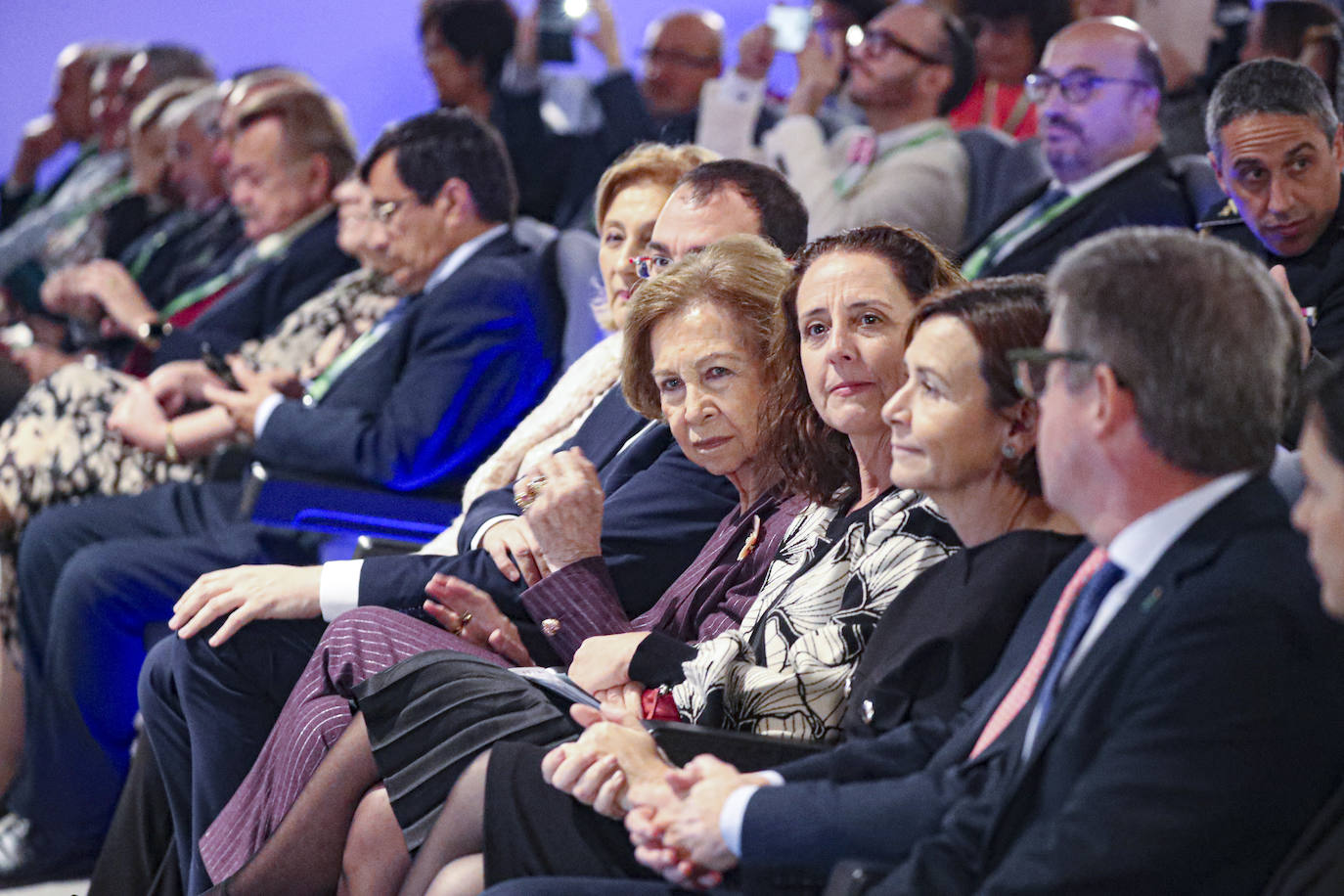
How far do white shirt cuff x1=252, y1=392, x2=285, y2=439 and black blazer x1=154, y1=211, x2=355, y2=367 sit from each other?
766 millimetres

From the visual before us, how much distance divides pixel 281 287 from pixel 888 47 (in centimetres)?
176

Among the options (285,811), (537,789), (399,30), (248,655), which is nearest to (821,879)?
(537,789)

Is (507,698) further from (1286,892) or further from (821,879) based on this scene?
(1286,892)

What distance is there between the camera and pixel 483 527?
2779mm

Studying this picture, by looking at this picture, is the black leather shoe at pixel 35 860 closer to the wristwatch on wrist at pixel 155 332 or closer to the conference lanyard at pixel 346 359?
the conference lanyard at pixel 346 359

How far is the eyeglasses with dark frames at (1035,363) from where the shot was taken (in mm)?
1509

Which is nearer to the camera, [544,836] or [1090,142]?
[544,836]

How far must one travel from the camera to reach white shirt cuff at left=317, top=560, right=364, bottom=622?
8.54 feet

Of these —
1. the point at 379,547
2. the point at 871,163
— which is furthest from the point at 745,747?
the point at 871,163

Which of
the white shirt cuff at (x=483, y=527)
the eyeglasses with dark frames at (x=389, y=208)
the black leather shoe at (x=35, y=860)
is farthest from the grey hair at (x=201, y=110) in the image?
the white shirt cuff at (x=483, y=527)

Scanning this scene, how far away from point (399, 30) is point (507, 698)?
14.6 feet

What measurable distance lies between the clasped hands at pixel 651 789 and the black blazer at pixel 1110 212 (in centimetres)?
191

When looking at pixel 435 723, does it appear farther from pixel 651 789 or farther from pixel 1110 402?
pixel 1110 402

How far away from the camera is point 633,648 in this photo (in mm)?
2180
